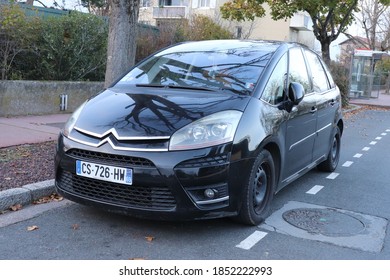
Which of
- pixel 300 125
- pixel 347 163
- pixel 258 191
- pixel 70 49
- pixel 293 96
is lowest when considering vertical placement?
pixel 347 163

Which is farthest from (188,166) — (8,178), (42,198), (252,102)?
(8,178)

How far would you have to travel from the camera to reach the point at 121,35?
6695mm

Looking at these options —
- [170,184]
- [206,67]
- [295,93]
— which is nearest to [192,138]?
[170,184]

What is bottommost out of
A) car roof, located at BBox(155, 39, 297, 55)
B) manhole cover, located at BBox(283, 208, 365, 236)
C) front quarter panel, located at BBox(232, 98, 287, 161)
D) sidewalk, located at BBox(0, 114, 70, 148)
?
manhole cover, located at BBox(283, 208, 365, 236)

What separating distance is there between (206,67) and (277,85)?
2.50ft

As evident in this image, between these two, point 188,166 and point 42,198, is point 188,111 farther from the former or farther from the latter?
point 42,198

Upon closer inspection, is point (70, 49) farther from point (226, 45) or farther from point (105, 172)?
point (105, 172)

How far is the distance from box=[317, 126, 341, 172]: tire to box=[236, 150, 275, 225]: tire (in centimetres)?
243

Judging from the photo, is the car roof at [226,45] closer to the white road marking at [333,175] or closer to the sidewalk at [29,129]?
the white road marking at [333,175]

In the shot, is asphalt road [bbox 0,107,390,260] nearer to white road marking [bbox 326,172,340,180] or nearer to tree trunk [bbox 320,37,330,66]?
white road marking [bbox 326,172,340,180]

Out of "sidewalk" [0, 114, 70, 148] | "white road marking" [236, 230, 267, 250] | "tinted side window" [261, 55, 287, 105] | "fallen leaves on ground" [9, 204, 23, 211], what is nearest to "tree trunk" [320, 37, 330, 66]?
"sidewalk" [0, 114, 70, 148]

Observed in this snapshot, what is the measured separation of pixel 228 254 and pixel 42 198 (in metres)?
2.20

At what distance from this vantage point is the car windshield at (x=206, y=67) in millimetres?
4500

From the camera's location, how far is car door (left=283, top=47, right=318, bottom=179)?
15.6 ft
